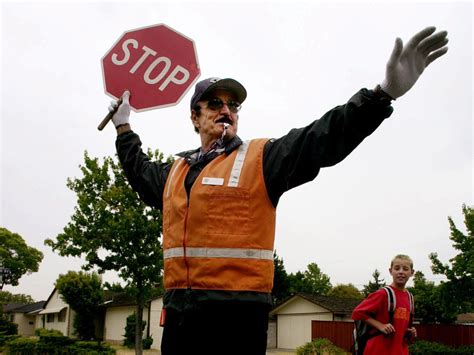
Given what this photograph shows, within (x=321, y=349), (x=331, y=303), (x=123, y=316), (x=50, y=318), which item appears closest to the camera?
(x=321, y=349)

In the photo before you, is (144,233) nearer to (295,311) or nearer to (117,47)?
(117,47)

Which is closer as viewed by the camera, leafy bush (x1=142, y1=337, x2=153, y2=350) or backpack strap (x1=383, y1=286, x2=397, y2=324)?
backpack strap (x1=383, y1=286, x2=397, y2=324)

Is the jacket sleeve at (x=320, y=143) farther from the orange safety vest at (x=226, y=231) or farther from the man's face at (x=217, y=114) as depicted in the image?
the man's face at (x=217, y=114)

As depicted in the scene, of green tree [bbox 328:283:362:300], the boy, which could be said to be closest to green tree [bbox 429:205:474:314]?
the boy

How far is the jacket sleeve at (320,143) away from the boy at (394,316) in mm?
3787

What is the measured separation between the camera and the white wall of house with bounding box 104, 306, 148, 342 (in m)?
46.8

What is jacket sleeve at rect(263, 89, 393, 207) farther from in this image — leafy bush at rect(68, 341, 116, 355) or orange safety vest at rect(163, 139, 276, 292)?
leafy bush at rect(68, 341, 116, 355)

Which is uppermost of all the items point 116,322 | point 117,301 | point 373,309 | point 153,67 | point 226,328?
point 153,67

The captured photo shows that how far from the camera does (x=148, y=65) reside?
3.03 m

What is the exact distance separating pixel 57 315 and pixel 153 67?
61085mm

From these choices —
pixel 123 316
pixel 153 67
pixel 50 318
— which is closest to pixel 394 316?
pixel 153 67

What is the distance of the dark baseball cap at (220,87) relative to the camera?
278 centimetres

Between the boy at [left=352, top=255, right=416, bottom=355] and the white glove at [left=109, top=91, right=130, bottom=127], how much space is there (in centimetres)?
374

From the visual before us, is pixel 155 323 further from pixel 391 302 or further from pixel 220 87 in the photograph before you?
pixel 220 87
